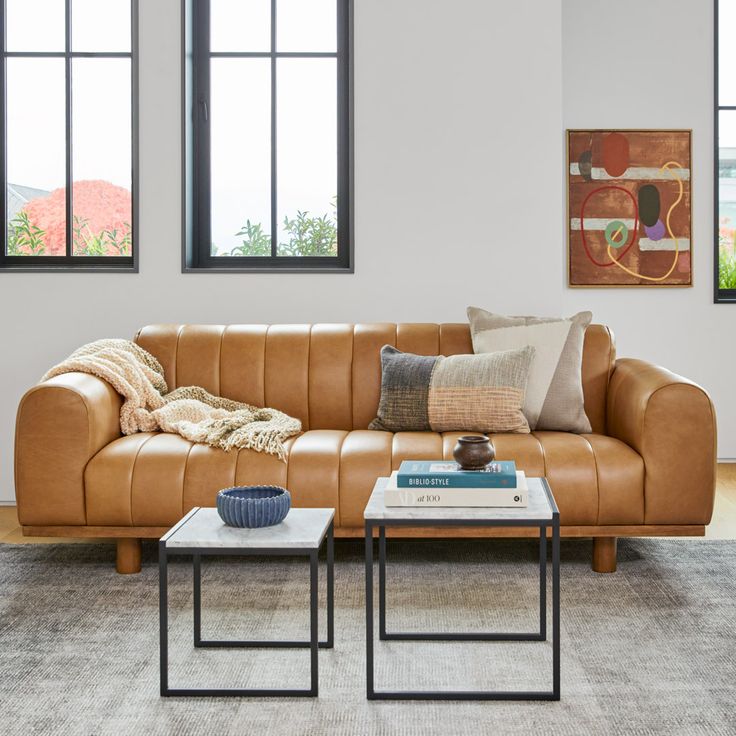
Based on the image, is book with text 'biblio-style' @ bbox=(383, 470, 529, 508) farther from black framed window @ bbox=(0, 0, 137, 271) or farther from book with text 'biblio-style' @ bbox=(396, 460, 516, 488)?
black framed window @ bbox=(0, 0, 137, 271)

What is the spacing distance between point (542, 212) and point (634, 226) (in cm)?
123

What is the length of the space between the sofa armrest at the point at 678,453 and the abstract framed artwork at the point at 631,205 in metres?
2.23

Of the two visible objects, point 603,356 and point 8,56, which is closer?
point 603,356

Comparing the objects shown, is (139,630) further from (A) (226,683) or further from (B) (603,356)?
(B) (603,356)

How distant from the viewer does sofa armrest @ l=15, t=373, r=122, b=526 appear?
9.90 ft

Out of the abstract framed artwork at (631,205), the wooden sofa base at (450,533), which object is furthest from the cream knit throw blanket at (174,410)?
the abstract framed artwork at (631,205)

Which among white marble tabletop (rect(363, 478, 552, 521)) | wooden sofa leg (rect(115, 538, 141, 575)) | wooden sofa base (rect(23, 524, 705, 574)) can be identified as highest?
white marble tabletop (rect(363, 478, 552, 521))

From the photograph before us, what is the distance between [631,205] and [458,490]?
344 cm

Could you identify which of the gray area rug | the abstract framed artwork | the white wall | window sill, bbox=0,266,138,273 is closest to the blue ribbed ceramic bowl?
the gray area rug

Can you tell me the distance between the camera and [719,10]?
16.7ft

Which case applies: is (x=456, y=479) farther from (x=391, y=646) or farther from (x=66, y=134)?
(x=66, y=134)

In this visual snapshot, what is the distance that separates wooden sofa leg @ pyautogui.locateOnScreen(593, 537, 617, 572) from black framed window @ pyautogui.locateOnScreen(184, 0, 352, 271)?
1.86 meters

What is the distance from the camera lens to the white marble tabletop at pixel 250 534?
2.05 metres

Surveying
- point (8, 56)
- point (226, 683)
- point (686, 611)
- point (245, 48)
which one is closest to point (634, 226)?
point (245, 48)
